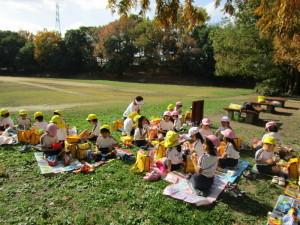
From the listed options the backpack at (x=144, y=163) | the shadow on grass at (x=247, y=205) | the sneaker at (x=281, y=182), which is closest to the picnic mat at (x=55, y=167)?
the backpack at (x=144, y=163)

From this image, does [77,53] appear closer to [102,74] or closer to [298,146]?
[102,74]

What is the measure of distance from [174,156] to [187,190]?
3.90 ft

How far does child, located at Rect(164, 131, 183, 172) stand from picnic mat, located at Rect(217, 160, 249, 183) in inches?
42.3

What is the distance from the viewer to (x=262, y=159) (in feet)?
27.7

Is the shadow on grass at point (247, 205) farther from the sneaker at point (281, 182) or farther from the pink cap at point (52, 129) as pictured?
the pink cap at point (52, 129)

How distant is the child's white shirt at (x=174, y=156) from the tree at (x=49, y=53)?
58602 mm

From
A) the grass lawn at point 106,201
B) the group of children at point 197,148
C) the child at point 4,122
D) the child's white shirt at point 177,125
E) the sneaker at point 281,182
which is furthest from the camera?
the child's white shirt at point 177,125

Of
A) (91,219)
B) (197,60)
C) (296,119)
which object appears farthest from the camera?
(197,60)

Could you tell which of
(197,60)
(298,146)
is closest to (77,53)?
(197,60)

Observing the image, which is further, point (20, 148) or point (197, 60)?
point (197, 60)

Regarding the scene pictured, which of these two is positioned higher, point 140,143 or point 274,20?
point 274,20

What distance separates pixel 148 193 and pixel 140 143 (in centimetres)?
386

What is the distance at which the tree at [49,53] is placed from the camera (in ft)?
207

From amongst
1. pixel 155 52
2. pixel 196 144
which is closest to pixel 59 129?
pixel 196 144
